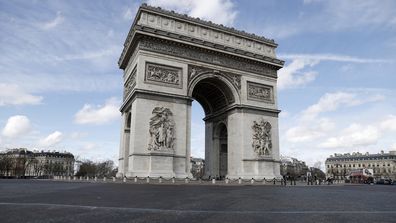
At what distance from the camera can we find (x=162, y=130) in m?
29.2

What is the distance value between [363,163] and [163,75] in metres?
112

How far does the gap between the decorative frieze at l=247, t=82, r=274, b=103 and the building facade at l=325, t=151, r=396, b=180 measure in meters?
87.7

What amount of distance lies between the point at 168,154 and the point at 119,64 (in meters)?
14.8

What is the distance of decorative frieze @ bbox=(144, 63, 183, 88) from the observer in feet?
98.9

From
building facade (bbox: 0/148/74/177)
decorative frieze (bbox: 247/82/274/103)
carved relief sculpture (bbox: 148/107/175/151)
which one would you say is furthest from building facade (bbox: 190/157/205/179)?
carved relief sculpture (bbox: 148/107/175/151)

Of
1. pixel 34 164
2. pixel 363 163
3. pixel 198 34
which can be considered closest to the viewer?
pixel 198 34

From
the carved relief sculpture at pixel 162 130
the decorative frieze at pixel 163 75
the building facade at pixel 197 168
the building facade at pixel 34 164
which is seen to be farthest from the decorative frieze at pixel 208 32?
the building facade at pixel 34 164

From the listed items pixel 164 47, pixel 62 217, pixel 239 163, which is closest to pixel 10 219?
pixel 62 217

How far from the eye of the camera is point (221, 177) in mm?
36938

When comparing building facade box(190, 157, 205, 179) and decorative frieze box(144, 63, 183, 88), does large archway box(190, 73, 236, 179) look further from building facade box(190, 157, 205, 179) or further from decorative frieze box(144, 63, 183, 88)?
building facade box(190, 157, 205, 179)

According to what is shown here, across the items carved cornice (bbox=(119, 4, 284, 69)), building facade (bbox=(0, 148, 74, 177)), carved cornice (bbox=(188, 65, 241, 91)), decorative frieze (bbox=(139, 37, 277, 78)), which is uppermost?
carved cornice (bbox=(119, 4, 284, 69))

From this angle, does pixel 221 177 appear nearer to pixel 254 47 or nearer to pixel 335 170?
pixel 254 47

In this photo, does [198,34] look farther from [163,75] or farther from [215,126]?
[215,126]

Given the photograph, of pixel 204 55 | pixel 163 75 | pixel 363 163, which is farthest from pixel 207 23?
pixel 363 163
